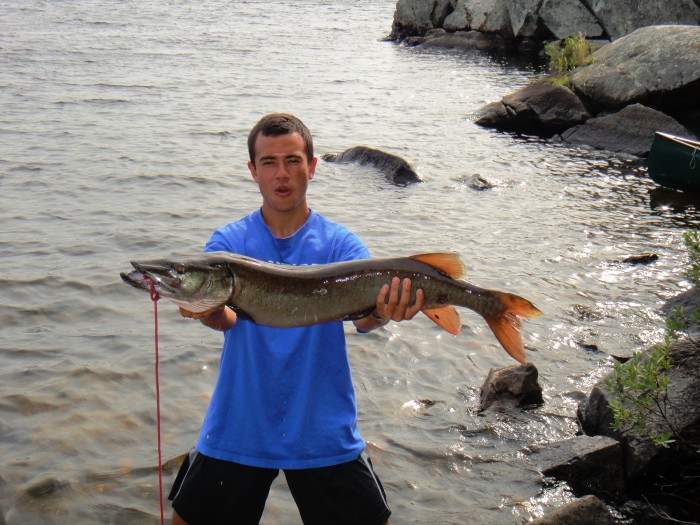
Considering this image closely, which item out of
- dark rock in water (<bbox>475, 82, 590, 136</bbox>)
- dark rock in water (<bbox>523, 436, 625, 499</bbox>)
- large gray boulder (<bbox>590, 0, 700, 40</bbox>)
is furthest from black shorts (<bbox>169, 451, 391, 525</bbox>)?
large gray boulder (<bbox>590, 0, 700, 40</bbox>)

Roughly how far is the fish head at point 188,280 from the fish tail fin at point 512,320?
135 centimetres

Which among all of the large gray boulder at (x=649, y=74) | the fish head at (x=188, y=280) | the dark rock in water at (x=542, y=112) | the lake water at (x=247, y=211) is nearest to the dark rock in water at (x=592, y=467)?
the lake water at (x=247, y=211)

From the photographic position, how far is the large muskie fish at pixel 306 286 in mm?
3510

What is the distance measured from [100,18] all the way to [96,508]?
35.0m

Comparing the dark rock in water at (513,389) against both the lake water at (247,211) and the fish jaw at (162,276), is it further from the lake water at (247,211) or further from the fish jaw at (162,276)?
the fish jaw at (162,276)

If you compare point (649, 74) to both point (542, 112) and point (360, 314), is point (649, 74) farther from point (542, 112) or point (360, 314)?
point (360, 314)

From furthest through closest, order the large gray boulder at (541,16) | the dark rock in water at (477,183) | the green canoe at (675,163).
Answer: the large gray boulder at (541,16) → the dark rock in water at (477,183) → the green canoe at (675,163)

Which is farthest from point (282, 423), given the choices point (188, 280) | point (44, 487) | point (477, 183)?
point (477, 183)

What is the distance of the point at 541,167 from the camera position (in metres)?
16.4

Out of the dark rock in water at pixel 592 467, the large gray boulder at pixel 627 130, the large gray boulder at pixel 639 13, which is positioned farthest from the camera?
the large gray boulder at pixel 639 13

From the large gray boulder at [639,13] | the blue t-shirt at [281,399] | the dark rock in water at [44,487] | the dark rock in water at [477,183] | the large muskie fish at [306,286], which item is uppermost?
the large gray boulder at [639,13]

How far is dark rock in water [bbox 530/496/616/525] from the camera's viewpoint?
15.8ft

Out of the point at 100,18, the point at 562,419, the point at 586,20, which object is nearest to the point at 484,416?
the point at 562,419

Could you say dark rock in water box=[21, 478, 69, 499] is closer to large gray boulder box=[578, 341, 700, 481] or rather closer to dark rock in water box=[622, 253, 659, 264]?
large gray boulder box=[578, 341, 700, 481]
